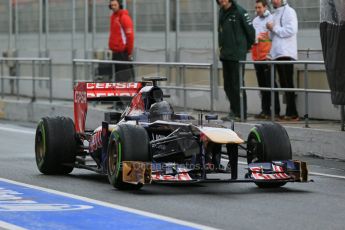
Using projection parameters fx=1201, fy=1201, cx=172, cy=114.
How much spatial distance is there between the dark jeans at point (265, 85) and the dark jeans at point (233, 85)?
1.14ft

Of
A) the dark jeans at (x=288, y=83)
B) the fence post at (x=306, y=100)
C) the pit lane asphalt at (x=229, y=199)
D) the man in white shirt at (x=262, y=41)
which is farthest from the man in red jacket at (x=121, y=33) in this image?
the pit lane asphalt at (x=229, y=199)

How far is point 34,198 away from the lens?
12680mm

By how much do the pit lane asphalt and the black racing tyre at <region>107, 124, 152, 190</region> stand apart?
5.0 inches

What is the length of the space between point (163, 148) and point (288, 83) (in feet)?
19.7

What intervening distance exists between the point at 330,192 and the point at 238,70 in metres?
6.93

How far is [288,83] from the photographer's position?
19.1 meters

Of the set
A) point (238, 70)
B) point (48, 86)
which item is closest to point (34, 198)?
point (238, 70)

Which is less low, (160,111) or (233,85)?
(233,85)

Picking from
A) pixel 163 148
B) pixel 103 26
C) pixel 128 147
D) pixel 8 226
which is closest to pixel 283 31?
pixel 163 148

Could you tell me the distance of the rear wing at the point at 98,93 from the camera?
15719mm

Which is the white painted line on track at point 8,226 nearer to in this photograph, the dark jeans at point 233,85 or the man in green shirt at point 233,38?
the dark jeans at point 233,85

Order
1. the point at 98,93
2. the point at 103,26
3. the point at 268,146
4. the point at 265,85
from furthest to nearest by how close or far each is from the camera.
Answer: the point at 103,26 → the point at 265,85 → the point at 98,93 → the point at 268,146

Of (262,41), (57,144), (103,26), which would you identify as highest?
(103,26)

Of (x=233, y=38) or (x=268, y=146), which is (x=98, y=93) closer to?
(x=268, y=146)
